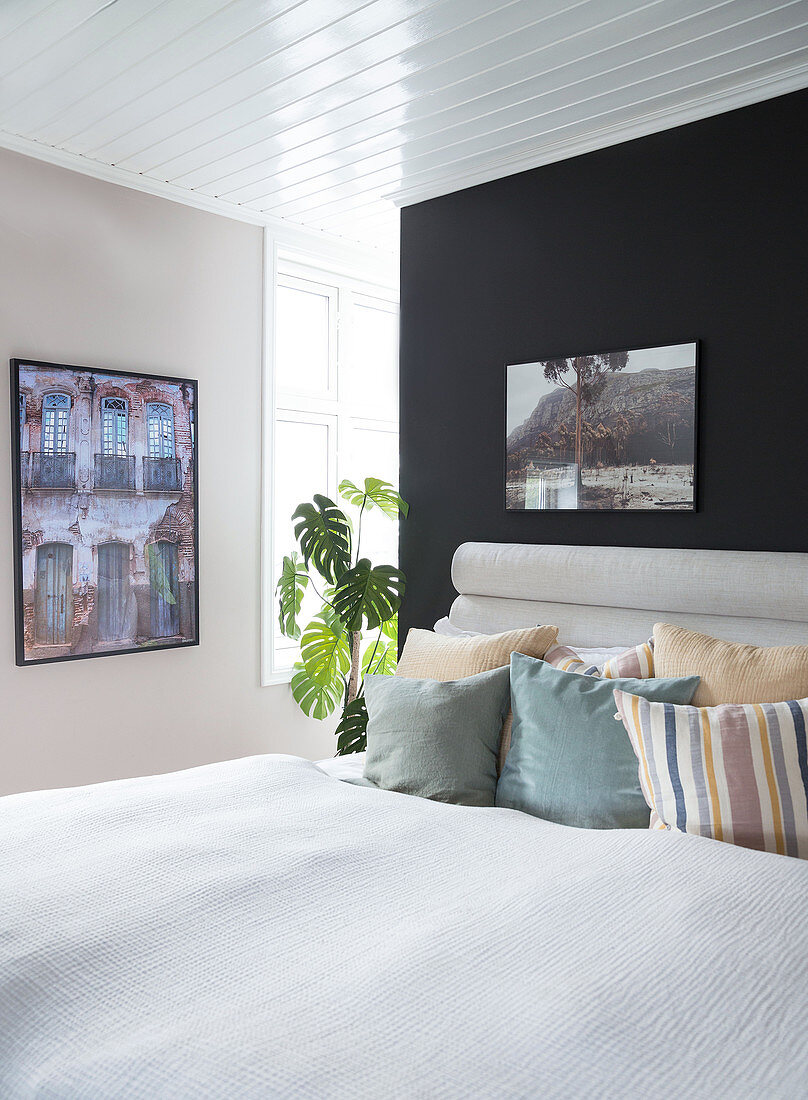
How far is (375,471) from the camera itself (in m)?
4.77

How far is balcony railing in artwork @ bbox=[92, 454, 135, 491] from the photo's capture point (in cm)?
333

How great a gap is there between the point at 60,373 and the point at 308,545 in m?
1.13

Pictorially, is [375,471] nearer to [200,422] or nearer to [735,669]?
[200,422]

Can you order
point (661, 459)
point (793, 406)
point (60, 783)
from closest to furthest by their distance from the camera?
1. point (793, 406)
2. point (661, 459)
3. point (60, 783)

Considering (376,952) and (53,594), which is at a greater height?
(53,594)

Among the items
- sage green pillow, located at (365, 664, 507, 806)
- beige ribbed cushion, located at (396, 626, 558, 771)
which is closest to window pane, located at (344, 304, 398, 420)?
beige ribbed cushion, located at (396, 626, 558, 771)

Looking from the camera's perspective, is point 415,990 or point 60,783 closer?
point 415,990

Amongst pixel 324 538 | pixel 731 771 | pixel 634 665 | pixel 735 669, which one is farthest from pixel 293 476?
pixel 731 771

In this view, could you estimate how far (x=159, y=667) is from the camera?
3.61m

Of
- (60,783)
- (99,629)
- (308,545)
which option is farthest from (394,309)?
(60,783)

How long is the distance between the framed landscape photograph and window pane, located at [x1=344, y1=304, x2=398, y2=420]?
1.44 metres

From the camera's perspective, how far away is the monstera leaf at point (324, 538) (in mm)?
3604

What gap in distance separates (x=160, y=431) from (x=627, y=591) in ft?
6.32

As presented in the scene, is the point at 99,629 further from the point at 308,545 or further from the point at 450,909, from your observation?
the point at 450,909
